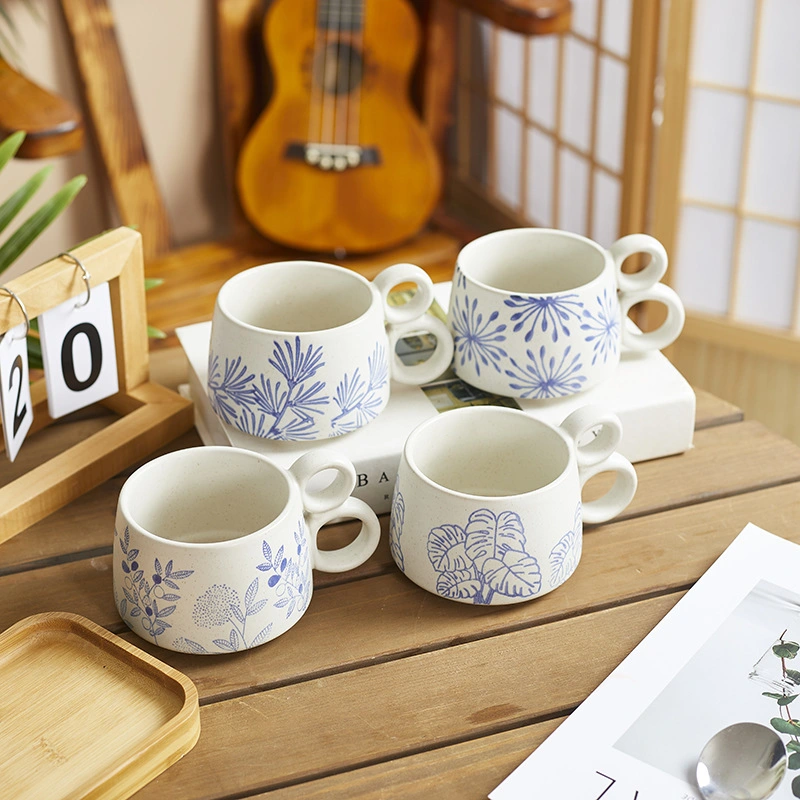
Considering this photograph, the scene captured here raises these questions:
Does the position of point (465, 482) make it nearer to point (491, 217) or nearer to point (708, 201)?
point (708, 201)

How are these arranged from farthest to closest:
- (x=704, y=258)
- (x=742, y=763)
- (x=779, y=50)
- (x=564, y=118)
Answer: (x=564, y=118)
(x=704, y=258)
(x=779, y=50)
(x=742, y=763)

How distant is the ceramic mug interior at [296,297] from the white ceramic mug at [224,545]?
177 millimetres

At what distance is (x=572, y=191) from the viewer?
2.13 metres

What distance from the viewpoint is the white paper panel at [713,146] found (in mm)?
1823

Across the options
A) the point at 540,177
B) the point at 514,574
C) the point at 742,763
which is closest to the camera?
the point at 742,763

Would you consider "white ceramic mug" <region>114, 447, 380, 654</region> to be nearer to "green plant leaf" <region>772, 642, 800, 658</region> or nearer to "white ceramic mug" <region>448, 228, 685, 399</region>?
"white ceramic mug" <region>448, 228, 685, 399</region>

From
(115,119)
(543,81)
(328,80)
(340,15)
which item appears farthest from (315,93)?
(543,81)

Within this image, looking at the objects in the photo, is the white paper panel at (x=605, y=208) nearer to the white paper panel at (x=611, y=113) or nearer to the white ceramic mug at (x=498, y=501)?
the white paper panel at (x=611, y=113)

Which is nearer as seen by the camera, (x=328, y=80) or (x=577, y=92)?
(x=328, y=80)

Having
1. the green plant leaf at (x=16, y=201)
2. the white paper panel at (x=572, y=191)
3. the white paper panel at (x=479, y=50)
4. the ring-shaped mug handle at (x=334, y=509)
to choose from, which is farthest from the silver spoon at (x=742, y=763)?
the white paper panel at (x=479, y=50)

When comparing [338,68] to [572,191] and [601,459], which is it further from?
[601,459]

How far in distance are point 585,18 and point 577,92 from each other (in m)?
0.13

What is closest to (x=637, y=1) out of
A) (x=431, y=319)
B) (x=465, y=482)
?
(x=431, y=319)

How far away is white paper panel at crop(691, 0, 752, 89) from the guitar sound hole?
0.55 m
